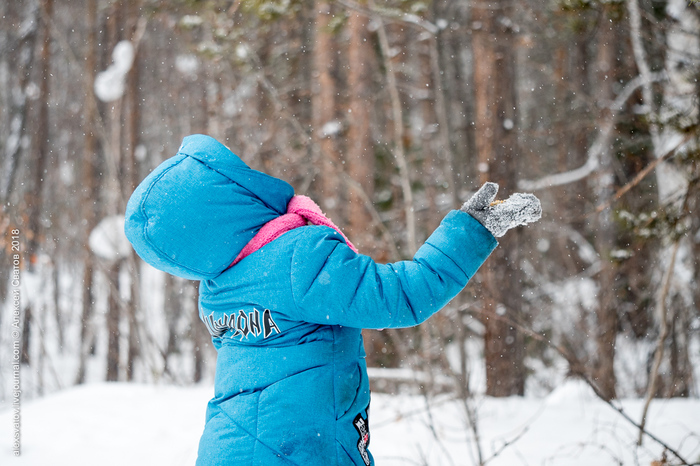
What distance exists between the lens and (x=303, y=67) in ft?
35.4

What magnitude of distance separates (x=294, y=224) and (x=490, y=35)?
191 inches

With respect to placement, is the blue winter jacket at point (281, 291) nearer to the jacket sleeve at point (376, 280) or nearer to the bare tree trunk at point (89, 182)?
the jacket sleeve at point (376, 280)

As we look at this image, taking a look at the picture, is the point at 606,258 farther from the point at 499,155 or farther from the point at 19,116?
the point at 19,116

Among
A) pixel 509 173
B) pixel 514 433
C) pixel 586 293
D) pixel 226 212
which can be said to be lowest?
pixel 514 433

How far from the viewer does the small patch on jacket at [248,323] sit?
1551 millimetres

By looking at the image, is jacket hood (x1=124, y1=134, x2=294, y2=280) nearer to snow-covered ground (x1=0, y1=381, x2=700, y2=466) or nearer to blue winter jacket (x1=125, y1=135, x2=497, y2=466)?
blue winter jacket (x1=125, y1=135, x2=497, y2=466)

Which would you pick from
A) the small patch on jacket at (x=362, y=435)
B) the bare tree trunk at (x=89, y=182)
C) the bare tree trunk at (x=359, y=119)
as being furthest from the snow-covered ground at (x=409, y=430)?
the bare tree trunk at (x=89, y=182)

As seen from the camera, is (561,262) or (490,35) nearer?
(490,35)

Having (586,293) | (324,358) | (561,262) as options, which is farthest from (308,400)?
(561,262)

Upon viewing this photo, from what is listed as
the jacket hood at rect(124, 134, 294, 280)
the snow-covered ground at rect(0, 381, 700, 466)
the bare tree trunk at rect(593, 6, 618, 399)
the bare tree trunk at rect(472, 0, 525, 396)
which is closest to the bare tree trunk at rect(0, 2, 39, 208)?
the snow-covered ground at rect(0, 381, 700, 466)

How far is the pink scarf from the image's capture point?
1569 mm

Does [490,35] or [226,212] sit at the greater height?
[490,35]

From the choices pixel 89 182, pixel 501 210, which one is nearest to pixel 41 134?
pixel 89 182

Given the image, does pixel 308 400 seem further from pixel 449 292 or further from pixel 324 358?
pixel 449 292
